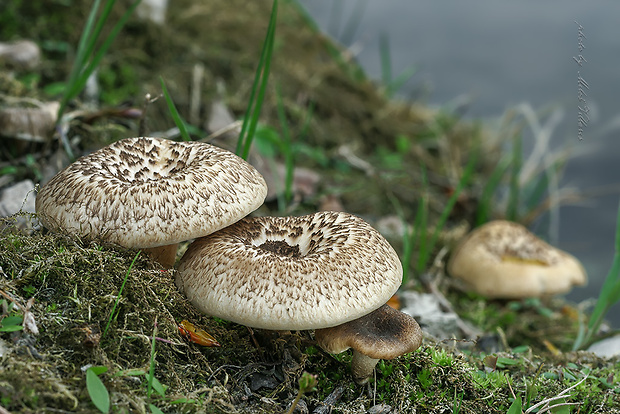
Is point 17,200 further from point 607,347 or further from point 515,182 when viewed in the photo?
point 515,182

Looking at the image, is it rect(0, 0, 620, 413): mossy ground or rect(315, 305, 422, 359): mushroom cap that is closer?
rect(0, 0, 620, 413): mossy ground

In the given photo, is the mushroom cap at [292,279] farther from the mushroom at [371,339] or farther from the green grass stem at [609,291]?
the green grass stem at [609,291]

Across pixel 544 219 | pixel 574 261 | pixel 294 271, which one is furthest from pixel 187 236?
pixel 544 219

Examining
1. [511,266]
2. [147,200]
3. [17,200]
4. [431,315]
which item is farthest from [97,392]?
→ [511,266]

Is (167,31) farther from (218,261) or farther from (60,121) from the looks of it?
(218,261)

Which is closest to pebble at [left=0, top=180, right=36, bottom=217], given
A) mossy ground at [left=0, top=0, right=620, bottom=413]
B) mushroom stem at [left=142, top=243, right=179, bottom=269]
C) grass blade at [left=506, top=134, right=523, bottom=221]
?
mossy ground at [left=0, top=0, right=620, bottom=413]

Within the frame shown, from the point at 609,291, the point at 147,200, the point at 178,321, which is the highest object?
the point at 147,200

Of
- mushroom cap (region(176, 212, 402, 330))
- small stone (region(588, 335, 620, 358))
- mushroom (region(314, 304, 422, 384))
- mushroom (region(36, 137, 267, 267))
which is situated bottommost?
small stone (region(588, 335, 620, 358))

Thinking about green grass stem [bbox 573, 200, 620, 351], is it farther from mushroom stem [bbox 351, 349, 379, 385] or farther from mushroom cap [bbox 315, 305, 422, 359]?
mushroom stem [bbox 351, 349, 379, 385]
